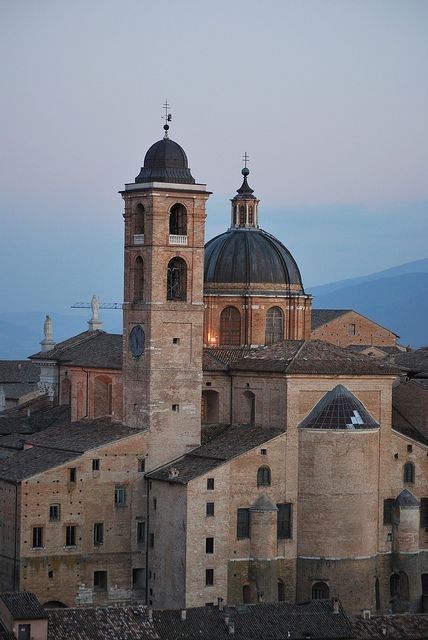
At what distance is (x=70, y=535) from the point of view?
73688mm

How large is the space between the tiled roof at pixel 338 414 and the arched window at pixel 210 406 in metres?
5.88

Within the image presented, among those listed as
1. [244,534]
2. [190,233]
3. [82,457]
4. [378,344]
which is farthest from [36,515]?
[378,344]

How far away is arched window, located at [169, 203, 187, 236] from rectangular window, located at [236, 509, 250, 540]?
11766 millimetres

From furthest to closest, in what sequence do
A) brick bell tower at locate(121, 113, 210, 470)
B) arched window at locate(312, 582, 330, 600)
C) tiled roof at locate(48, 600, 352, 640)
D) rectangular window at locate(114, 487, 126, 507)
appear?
brick bell tower at locate(121, 113, 210, 470) → rectangular window at locate(114, 487, 126, 507) → arched window at locate(312, 582, 330, 600) → tiled roof at locate(48, 600, 352, 640)

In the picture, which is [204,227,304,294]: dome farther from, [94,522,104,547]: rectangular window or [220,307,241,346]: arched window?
[94,522,104,547]: rectangular window

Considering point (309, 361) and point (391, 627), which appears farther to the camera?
point (309, 361)

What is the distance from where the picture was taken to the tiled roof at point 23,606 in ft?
200

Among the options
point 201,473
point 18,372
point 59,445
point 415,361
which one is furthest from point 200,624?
point 18,372

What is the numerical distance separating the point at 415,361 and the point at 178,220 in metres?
18.4

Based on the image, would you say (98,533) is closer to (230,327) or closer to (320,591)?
(320,591)

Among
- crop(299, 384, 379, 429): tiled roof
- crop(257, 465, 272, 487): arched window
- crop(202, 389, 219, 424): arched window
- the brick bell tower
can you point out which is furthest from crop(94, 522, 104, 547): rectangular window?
crop(299, 384, 379, 429): tiled roof

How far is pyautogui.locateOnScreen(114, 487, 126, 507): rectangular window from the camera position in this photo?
75.1 meters

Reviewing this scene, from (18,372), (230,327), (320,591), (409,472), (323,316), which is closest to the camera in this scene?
(320,591)

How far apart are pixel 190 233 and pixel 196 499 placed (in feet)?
37.5
